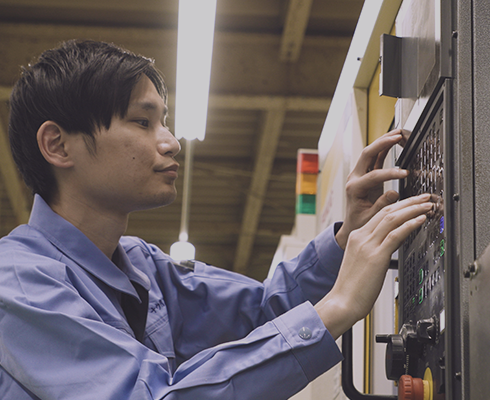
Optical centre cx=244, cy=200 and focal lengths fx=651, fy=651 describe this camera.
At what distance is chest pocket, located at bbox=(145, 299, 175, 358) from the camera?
149 centimetres

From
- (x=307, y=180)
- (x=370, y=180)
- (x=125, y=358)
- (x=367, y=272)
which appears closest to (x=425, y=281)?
(x=367, y=272)

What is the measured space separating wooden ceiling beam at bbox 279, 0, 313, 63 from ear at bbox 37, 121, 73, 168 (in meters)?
3.30

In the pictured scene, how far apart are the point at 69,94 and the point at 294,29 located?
352 cm

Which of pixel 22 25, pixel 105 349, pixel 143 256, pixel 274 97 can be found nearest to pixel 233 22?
pixel 274 97

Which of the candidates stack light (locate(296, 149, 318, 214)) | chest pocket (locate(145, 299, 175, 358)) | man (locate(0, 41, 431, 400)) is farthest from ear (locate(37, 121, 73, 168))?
stack light (locate(296, 149, 318, 214))

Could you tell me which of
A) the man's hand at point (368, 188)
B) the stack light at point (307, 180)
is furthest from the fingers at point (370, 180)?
the stack light at point (307, 180)

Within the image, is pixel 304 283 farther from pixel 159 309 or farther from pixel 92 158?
pixel 92 158

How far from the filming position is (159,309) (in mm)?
1584

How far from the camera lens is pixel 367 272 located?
1076mm

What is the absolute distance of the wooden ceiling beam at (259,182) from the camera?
591 centimetres

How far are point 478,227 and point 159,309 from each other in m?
0.90

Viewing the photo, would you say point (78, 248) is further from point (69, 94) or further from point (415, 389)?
point (415, 389)

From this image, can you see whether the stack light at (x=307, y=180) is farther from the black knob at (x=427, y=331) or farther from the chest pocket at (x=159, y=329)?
the black knob at (x=427, y=331)

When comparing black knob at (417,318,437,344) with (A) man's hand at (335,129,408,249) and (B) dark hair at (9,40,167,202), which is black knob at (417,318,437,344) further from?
(B) dark hair at (9,40,167,202)
